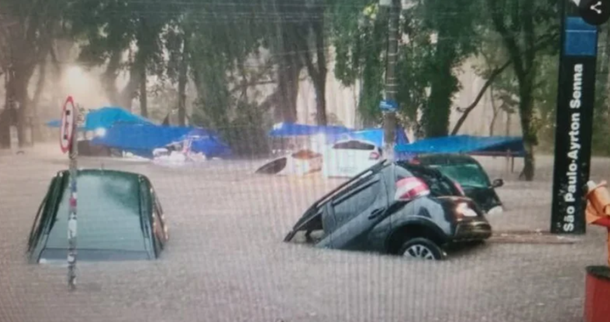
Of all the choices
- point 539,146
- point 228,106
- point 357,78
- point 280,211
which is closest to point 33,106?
point 228,106

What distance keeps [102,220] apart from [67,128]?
379 millimetres

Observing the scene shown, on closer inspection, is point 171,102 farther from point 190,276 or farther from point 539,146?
point 539,146

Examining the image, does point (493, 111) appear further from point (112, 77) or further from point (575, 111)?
point (112, 77)

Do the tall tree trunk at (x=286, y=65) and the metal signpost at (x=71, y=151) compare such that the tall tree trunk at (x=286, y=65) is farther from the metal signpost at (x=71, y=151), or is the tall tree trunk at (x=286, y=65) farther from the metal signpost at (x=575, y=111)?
the metal signpost at (x=575, y=111)

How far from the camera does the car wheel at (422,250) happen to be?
10.2 feet

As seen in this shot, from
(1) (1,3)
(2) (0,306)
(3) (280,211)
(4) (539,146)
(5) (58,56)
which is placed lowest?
(2) (0,306)

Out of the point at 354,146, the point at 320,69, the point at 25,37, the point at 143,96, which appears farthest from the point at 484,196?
the point at 25,37

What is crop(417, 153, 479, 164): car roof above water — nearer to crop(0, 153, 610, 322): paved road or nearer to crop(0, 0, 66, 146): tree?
crop(0, 153, 610, 322): paved road

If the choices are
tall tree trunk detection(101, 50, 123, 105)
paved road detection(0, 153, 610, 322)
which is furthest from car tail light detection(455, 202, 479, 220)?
tall tree trunk detection(101, 50, 123, 105)

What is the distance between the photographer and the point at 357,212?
3.13 metres

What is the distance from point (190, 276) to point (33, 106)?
0.89 metres

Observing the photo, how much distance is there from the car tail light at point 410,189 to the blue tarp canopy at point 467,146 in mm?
117

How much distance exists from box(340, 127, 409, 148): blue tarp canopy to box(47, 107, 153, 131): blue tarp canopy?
2.57 ft

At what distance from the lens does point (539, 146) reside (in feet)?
10.3
